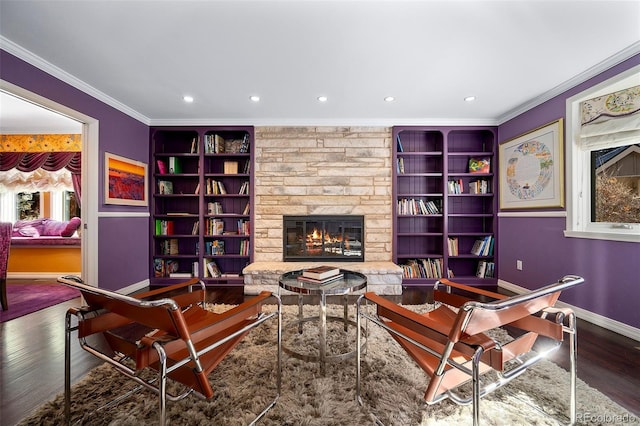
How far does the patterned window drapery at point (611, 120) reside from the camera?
2.25 m

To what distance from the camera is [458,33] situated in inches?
78.2

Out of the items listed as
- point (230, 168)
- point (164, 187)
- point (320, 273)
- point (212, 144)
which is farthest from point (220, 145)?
point (320, 273)

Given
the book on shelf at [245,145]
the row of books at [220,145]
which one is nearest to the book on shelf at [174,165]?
the row of books at [220,145]

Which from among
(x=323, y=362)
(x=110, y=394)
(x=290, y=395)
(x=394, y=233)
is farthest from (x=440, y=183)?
(x=110, y=394)

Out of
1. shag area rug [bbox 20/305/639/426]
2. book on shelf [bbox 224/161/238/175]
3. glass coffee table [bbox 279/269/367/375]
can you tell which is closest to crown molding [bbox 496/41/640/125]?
shag area rug [bbox 20/305/639/426]

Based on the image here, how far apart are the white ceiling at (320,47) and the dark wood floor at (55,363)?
241 centimetres

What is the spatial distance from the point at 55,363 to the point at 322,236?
2899mm

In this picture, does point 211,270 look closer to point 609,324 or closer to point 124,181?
point 124,181

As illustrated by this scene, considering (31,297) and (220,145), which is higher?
(220,145)

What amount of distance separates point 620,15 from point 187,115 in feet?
14.4

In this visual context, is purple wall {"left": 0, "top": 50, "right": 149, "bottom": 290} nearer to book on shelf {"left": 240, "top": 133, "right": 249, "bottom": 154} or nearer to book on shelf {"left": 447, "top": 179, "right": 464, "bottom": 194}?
book on shelf {"left": 240, "top": 133, "right": 249, "bottom": 154}

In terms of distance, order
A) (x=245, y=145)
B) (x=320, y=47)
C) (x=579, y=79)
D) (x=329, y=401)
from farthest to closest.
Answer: (x=245, y=145) → (x=579, y=79) → (x=320, y=47) → (x=329, y=401)

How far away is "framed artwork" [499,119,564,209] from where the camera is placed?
2.89 meters

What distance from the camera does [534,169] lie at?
3189 millimetres
